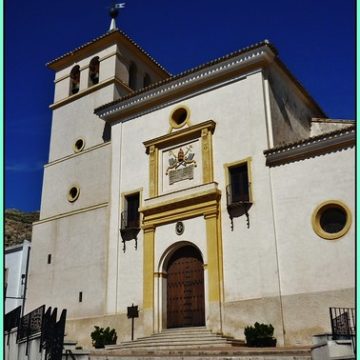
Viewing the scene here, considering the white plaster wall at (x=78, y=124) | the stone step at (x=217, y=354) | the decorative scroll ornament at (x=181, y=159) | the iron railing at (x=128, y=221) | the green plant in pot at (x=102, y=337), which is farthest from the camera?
the white plaster wall at (x=78, y=124)

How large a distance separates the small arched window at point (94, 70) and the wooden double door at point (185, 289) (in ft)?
32.8

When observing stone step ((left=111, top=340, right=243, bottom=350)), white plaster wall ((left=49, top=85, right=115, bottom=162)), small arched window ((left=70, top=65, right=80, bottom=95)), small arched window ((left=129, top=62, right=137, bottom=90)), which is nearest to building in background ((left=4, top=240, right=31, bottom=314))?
white plaster wall ((left=49, top=85, right=115, bottom=162))

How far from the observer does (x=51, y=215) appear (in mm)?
20469

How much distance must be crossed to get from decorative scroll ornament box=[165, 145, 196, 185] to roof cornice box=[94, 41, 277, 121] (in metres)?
2.41

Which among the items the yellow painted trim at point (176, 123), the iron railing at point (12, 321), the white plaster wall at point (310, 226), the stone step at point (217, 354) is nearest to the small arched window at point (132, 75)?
the yellow painted trim at point (176, 123)

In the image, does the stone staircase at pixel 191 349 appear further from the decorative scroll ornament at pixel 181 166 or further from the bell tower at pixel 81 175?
the decorative scroll ornament at pixel 181 166

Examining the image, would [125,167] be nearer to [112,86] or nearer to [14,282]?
[112,86]

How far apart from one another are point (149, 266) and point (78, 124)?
27.2 feet

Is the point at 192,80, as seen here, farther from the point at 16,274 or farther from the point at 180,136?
the point at 16,274

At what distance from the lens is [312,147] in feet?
46.5

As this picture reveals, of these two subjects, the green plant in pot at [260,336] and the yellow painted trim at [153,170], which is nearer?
the green plant in pot at [260,336]

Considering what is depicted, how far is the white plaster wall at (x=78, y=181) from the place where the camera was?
19.3 metres

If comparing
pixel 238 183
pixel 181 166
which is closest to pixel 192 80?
pixel 181 166

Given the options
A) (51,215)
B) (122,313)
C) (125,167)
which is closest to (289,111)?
(125,167)
